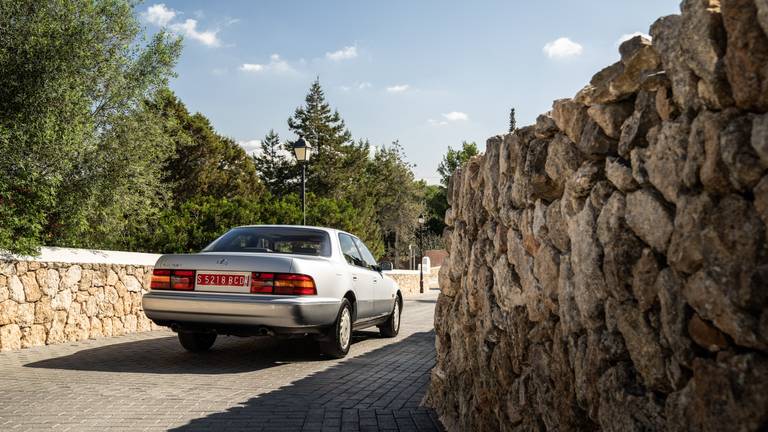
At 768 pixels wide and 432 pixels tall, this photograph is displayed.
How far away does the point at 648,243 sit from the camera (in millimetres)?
2316

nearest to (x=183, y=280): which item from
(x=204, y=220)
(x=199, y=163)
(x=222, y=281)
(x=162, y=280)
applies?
(x=162, y=280)

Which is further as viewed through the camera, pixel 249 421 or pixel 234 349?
pixel 234 349

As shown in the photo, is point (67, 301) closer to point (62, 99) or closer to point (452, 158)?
point (62, 99)

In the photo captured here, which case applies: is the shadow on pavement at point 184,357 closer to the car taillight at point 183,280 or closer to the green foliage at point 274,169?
the car taillight at point 183,280

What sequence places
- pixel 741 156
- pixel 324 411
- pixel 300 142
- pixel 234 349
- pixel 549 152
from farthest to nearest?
pixel 300 142 → pixel 234 349 → pixel 324 411 → pixel 549 152 → pixel 741 156

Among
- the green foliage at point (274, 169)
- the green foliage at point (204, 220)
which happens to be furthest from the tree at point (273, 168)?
the green foliage at point (204, 220)

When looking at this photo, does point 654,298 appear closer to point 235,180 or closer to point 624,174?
point 624,174

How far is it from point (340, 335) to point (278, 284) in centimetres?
127

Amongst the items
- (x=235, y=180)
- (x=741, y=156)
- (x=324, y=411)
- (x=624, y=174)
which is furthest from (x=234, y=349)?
(x=235, y=180)

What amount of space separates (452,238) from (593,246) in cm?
297

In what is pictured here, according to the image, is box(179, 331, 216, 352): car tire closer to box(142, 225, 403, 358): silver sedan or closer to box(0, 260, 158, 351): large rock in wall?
box(142, 225, 403, 358): silver sedan

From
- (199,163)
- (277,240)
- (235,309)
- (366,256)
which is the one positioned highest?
(199,163)

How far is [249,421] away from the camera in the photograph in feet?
16.5

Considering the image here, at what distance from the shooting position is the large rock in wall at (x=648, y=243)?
183cm
